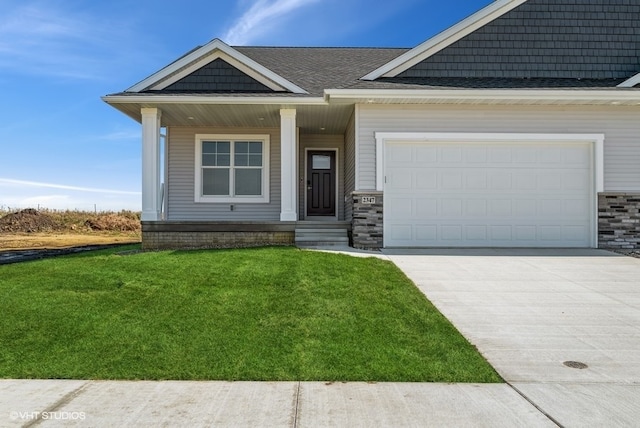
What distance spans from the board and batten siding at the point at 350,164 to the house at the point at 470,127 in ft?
0.98

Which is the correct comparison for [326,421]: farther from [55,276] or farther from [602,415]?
[55,276]

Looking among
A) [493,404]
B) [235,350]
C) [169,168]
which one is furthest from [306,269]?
[169,168]

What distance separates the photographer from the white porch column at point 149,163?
11.2 m

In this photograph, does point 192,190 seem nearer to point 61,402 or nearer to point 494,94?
point 494,94

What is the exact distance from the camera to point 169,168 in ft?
44.7

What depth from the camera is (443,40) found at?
11641 mm

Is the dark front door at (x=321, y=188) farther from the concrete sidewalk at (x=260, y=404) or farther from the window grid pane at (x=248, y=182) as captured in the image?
the concrete sidewalk at (x=260, y=404)

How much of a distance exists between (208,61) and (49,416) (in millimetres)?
9992

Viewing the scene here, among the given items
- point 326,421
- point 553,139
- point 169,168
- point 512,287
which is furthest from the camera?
point 169,168

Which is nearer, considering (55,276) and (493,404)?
(493,404)

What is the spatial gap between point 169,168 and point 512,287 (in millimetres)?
10017

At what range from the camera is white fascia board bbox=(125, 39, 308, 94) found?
11375 mm

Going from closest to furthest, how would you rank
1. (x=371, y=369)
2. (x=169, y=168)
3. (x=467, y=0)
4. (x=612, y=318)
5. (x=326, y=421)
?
(x=326, y=421) < (x=371, y=369) < (x=612, y=318) < (x=169, y=168) < (x=467, y=0)

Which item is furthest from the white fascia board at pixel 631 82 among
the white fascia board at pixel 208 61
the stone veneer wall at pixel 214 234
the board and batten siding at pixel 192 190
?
the board and batten siding at pixel 192 190
